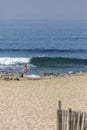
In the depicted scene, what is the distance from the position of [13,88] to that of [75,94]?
318 cm

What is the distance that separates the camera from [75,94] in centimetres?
1978

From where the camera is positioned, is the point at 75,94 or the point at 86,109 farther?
the point at 75,94

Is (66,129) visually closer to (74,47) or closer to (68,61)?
(68,61)

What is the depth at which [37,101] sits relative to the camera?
58.7 feet

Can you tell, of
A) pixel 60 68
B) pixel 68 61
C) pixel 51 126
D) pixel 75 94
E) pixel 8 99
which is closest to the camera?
pixel 51 126

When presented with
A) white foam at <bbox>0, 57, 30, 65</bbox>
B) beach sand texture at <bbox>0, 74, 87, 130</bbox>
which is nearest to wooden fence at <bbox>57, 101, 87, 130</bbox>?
beach sand texture at <bbox>0, 74, 87, 130</bbox>

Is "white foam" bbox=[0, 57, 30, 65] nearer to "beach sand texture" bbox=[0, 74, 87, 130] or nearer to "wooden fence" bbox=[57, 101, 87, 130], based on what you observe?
"beach sand texture" bbox=[0, 74, 87, 130]

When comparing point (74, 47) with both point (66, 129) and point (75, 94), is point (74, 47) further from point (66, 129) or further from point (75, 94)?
point (66, 129)

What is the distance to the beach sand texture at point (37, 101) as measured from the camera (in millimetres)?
14320

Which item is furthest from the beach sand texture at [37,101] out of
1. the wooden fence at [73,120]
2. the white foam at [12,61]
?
the white foam at [12,61]

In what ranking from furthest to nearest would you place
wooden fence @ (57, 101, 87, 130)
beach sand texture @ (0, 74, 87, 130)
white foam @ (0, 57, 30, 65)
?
white foam @ (0, 57, 30, 65)
beach sand texture @ (0, 74, 87, 130)
wooden fence @ (57, 101, 87, 130)

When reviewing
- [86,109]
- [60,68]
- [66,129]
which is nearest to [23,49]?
[60,68]

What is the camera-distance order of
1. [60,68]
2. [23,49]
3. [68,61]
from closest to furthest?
[60,68], [68,61], [23,49]

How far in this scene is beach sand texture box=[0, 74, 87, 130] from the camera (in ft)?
47.0
